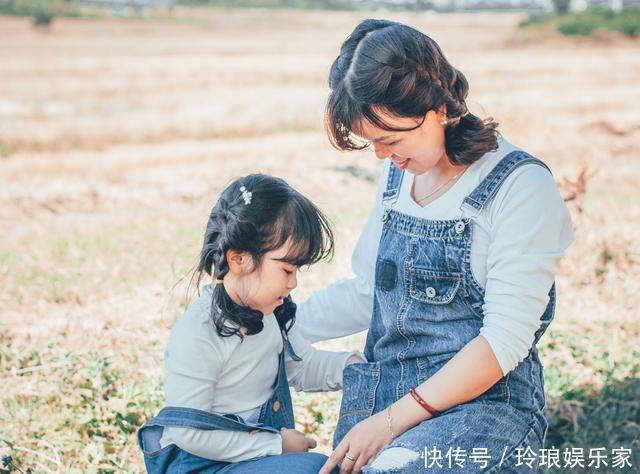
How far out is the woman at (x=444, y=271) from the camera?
2010mm

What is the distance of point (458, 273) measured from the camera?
84.2 inches

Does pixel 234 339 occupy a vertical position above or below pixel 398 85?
below

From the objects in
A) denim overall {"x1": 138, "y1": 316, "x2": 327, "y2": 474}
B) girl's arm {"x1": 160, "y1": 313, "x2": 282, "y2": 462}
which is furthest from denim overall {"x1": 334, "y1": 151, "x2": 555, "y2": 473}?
girl's arm {"x1": 160, "y1": 313, "x2": 282, "y2": 462}

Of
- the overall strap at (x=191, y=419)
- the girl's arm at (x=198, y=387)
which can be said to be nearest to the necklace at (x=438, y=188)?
the girl's arm at (x=198, y=387)

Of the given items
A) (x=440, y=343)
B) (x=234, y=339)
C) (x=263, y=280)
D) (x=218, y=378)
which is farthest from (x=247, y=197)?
(x=440, y=343)

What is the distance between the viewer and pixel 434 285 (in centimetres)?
218

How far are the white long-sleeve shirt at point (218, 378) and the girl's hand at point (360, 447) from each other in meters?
0.18

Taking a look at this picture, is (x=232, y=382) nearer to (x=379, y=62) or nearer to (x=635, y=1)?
(x=379, y=62)

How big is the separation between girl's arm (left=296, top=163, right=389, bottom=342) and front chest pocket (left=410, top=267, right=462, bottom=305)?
0.24 meters

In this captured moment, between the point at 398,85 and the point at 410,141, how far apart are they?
0.16 metres

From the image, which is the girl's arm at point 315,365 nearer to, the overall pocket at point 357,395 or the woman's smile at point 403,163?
the overall pocket at point 357,395

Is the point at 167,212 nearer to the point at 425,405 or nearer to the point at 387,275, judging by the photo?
the point at 387,275

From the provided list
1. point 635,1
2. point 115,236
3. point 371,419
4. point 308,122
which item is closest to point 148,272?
point 115,236

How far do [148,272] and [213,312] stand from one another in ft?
8.17
